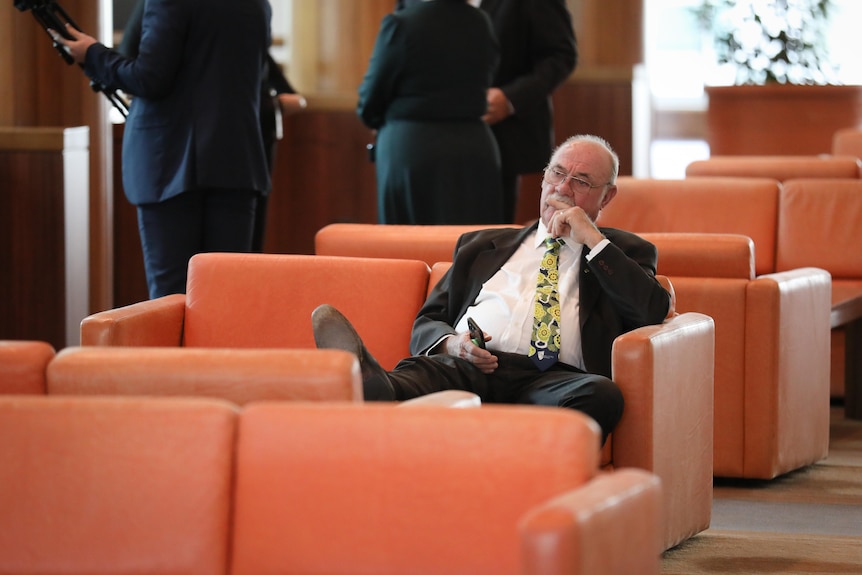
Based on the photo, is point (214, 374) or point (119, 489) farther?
point (214, 374)

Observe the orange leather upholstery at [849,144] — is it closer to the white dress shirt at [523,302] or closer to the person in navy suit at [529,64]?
the person in navy suit at [529,64]

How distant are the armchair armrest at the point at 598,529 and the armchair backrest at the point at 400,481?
0.07m

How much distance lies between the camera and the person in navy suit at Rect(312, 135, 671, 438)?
3244 millimetres

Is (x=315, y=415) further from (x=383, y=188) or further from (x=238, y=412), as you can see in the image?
(x=383, y=188)

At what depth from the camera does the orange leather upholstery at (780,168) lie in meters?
6.06

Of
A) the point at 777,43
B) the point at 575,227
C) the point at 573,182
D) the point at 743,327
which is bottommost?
the point at 743,327

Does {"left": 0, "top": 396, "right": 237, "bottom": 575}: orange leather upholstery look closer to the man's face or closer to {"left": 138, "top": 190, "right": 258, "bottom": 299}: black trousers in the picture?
the man's face

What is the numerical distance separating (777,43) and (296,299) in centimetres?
712

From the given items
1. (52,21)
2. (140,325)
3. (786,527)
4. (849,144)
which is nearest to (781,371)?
(786,527)

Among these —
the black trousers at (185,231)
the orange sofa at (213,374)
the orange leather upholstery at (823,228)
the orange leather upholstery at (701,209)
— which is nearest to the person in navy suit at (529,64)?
the orange leather upholstery at (701,209)

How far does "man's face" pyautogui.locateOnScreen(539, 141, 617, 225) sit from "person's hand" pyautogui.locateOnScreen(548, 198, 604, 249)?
9 centimetres

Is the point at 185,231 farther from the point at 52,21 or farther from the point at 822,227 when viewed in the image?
the point at 822,227

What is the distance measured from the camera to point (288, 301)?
363 cm

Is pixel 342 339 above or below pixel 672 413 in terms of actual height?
above
